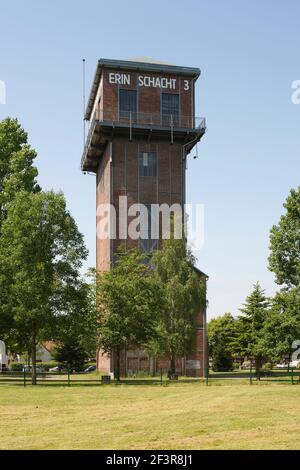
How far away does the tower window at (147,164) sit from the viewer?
63.2m

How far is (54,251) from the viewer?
4381 centimetres

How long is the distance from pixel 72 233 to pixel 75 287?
3.73m

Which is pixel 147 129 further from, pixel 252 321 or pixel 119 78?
pixel 252 321

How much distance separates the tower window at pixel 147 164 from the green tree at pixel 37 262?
20056mm

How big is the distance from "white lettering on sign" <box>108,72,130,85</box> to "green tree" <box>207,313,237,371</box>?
29.3 m

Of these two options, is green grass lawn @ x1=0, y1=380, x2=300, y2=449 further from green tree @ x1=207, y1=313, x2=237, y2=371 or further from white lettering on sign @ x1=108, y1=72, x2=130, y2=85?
green tree @ x1=207, y1=313, x2=237, y2=371

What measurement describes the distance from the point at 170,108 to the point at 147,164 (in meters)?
6.05

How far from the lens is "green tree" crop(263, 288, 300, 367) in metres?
46.7

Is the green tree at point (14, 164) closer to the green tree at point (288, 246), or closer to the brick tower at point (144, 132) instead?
the brick tower at point (144, 132)

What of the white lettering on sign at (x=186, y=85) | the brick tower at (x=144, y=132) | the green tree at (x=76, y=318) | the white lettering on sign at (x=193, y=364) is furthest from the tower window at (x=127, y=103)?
the white lettering on sign at (x=193, y=364)

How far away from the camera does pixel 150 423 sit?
18375mm

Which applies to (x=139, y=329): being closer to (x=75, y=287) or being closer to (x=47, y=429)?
(x=75, y=287)

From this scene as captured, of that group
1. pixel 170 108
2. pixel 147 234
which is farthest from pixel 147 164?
pixel 147 234
